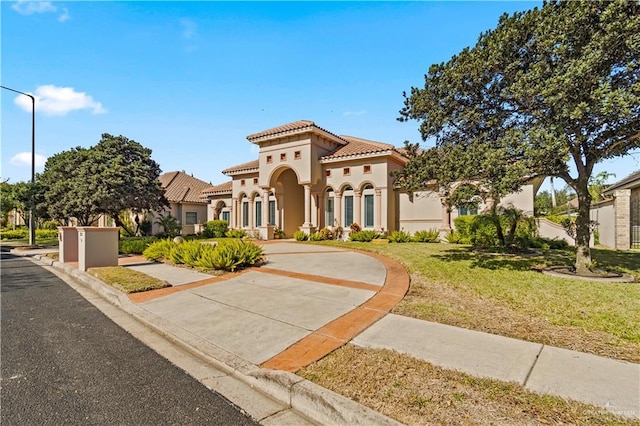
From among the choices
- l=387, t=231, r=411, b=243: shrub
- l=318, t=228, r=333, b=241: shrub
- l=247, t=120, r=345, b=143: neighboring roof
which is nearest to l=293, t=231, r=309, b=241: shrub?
l=318, t=228, r=333, b=241: shrub

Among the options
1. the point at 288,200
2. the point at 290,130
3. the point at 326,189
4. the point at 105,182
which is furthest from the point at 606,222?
the point at 105,182

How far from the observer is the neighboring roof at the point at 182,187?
3035 centimetres

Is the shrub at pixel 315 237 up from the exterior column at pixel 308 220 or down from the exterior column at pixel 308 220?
down

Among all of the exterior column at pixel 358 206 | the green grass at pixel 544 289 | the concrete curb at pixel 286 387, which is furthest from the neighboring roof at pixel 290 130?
the concrete curb at pixel 286 387

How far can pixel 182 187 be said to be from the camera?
32.4 metres

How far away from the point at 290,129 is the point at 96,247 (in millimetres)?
13327

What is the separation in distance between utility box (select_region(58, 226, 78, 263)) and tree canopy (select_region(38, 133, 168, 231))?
589 cm

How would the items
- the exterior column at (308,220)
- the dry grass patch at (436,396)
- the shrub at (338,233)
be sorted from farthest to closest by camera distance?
1. the exterior column at (308,220)
2. the shrub at (338,233)
3. the dry grass patch at (436,396)

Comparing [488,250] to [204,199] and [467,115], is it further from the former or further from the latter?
[204,199]

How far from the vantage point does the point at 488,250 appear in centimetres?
1330

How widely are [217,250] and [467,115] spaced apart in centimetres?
836

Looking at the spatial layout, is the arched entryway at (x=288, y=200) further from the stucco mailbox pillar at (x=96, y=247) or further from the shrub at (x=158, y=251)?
the stucco mailbox pillar at (x=96, y=247)

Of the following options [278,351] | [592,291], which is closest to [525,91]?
[592,291]

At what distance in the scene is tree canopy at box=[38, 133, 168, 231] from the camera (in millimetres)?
18156
